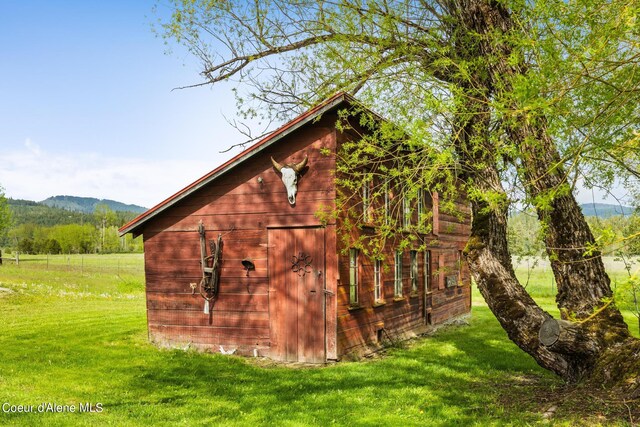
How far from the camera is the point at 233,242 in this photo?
542 inches

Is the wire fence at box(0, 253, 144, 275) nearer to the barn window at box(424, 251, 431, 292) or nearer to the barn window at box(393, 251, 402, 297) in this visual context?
the barn window at box(424, 251, 431, 292)

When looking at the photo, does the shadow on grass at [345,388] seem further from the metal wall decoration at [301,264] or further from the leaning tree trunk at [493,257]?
the metal wall decoration at [301,264]

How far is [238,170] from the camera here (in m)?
13.7

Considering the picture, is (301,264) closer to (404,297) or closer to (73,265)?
(404,297)

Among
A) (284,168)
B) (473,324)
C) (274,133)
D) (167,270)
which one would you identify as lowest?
(473,324)

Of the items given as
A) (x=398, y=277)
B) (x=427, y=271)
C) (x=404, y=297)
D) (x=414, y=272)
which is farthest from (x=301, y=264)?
(x=427, y=271)

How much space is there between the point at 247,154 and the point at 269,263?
8.77 feet

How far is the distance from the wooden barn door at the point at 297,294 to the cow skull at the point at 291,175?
0.83 m

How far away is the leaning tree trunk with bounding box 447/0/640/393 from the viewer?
343 inches

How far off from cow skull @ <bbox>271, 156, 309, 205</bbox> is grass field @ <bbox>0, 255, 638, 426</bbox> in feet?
13.0

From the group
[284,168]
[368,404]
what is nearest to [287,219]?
[284,168]

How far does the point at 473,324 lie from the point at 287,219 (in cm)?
1155

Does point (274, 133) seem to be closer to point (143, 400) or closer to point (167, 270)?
point (167, 270)

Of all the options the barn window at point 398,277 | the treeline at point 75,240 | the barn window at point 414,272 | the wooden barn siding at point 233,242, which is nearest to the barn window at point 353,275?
the wooden barn siding at point 233,242
